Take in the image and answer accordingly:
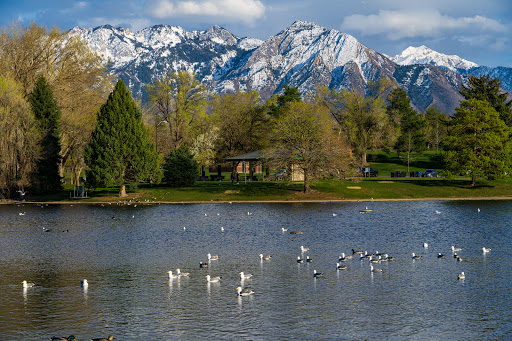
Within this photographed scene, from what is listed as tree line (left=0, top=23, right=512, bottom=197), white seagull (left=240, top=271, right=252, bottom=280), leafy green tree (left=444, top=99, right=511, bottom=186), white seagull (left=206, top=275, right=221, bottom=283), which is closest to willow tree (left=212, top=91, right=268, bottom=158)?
tree line (left=0, top=23, right=512, bottom=197)

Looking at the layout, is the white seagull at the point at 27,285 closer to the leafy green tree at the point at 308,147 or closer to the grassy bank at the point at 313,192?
the grassy bank at the point at 313,192

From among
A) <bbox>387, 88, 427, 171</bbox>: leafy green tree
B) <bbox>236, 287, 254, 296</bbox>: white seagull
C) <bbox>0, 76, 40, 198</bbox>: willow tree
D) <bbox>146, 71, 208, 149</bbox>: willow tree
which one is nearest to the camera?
<bbox>236, 287, 254, 296</bbox>: white seagull

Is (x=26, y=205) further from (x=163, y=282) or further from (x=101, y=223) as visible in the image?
(x=163, y=282)

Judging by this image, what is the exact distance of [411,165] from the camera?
476 feet

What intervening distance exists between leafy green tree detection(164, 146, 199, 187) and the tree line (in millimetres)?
204

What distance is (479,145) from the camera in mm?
95688

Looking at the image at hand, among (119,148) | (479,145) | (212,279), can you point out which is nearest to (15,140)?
(119,148)

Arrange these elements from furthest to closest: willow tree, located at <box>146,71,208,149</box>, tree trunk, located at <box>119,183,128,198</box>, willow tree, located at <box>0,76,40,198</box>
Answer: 1. willow tree, located at <box>146,71,208,149</box>
2. tree trunk, located at <box>119,183,128,198</box>
3. willow tree, located at <box>0,76,40,198</box>

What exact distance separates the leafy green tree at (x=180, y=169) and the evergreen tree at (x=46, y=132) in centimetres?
1848

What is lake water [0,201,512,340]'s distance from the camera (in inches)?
920

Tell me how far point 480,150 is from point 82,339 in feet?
289

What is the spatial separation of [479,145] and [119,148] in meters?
60.4

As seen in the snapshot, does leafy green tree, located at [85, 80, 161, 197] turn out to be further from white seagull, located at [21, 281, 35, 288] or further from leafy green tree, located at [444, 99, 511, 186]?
white seagull, located at [21, 281, 35, 288]

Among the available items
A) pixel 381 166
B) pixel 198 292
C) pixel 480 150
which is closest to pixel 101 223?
pixel 198 292
